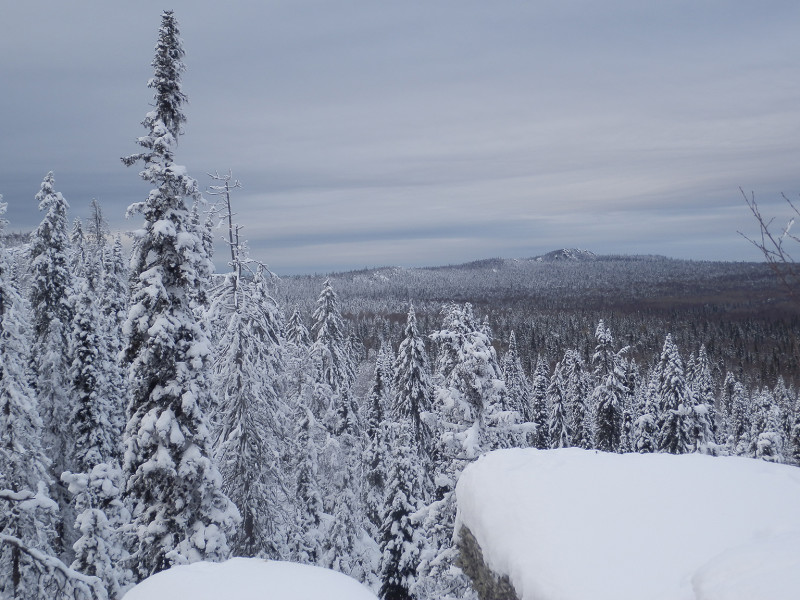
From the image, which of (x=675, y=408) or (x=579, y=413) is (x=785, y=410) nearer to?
(x=579, y=413)

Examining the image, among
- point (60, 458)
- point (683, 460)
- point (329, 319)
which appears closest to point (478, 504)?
point (683, 460)

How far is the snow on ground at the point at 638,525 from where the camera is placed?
15.5 feet

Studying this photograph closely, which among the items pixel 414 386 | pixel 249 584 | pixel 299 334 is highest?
pixel 299 334

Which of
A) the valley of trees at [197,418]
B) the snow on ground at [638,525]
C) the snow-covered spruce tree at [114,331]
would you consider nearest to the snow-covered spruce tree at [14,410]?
the valley of trees at [197,418]

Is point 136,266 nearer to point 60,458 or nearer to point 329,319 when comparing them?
point 329,319

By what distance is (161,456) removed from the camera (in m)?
11.3

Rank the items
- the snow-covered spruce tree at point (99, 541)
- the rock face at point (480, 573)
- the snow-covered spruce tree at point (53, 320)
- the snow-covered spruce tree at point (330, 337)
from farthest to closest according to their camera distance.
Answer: the snow-covered spruce tree at point (330, 337), the snow-covered spruce tree at point (53, 320), the snow-covered spruce tree at point (99, 541), the rock face at point (480, 573)

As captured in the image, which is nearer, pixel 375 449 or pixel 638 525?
A: pixel 638 525

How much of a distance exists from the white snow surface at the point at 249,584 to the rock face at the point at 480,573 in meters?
2.03

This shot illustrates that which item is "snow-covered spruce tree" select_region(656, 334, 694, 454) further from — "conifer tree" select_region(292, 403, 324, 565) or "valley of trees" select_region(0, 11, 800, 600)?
"conifer tree" select_region(292, 403, 324, 565)

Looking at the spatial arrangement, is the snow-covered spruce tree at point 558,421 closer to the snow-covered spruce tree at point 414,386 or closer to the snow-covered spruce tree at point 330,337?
the snow-covered spruce tree at point 414,386

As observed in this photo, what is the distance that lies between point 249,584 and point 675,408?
29243 mm

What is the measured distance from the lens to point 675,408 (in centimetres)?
2828

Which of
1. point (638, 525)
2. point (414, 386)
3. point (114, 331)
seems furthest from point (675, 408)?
point (114, 331)
